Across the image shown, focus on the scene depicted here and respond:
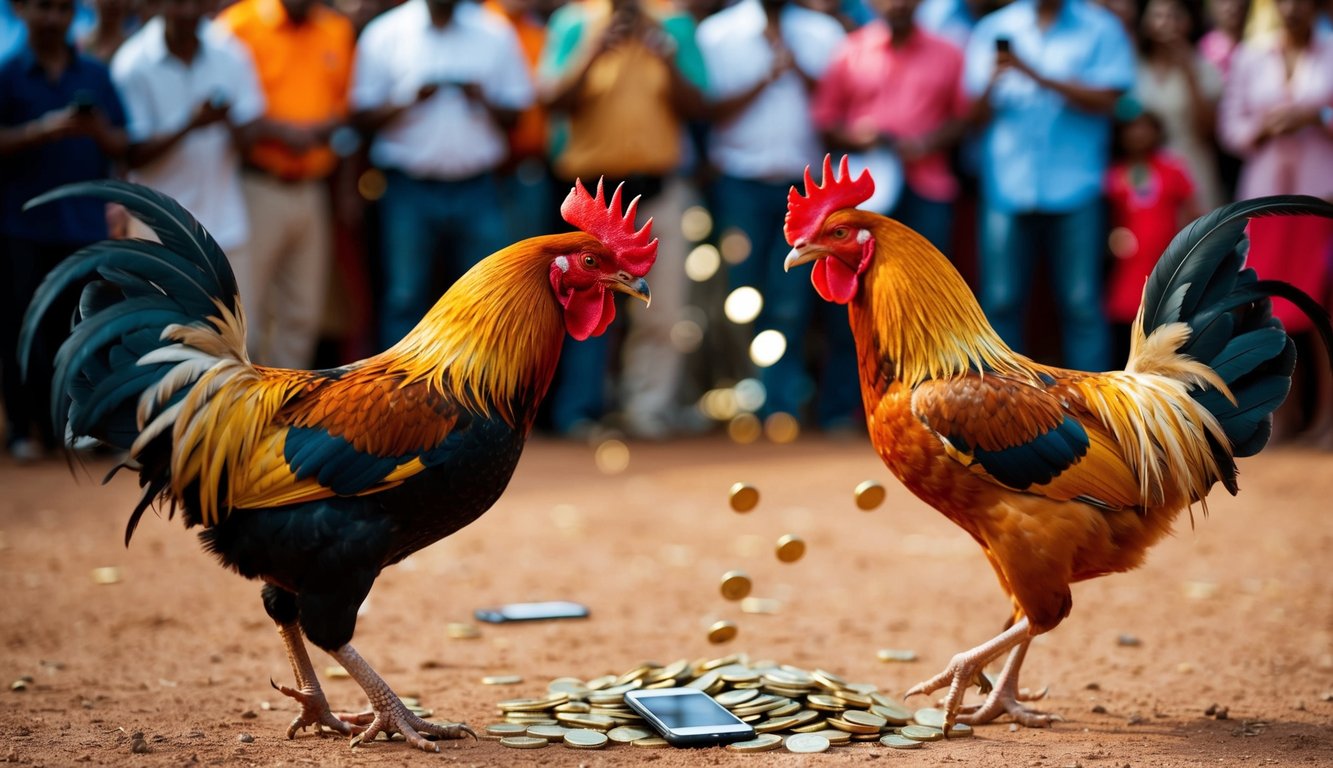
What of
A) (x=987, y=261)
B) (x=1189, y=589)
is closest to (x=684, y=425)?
(x=987, y=261)

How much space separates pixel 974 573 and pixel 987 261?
317 centimetres

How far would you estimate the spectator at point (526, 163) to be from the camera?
9.80 m

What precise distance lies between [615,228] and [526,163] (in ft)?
18.8

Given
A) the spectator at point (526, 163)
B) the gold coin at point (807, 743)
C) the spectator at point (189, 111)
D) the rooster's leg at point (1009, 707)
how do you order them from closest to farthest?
1. the gold coin at point (807, 743)
2. the rooster's leg at point (1009, 707)
3. the spectator at point (189, 111)
4. the spectator at point (526, 163)

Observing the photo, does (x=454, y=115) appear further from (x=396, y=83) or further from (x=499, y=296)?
(x=499, y=296)

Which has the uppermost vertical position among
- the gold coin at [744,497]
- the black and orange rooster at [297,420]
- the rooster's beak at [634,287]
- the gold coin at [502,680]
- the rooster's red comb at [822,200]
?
the rooster's red comb at [822,200]

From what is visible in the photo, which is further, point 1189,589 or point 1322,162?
point 1322,162

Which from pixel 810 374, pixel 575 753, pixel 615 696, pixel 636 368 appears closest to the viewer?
pixel 575 753

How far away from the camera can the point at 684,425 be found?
1071cm

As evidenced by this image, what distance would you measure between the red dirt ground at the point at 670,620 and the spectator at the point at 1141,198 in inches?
64.5

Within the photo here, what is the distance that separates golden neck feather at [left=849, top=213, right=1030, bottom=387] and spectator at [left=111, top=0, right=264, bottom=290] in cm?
539

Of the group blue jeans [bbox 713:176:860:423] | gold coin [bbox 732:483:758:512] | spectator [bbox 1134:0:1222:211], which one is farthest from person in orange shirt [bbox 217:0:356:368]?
spectator [bbox 1134:0:1222:211]

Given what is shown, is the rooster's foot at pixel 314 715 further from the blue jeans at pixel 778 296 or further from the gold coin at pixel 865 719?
the blue jeans at pixel 778 296

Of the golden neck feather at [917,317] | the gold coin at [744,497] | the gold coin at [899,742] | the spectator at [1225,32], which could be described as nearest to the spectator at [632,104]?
the spectator at [1225,32]
